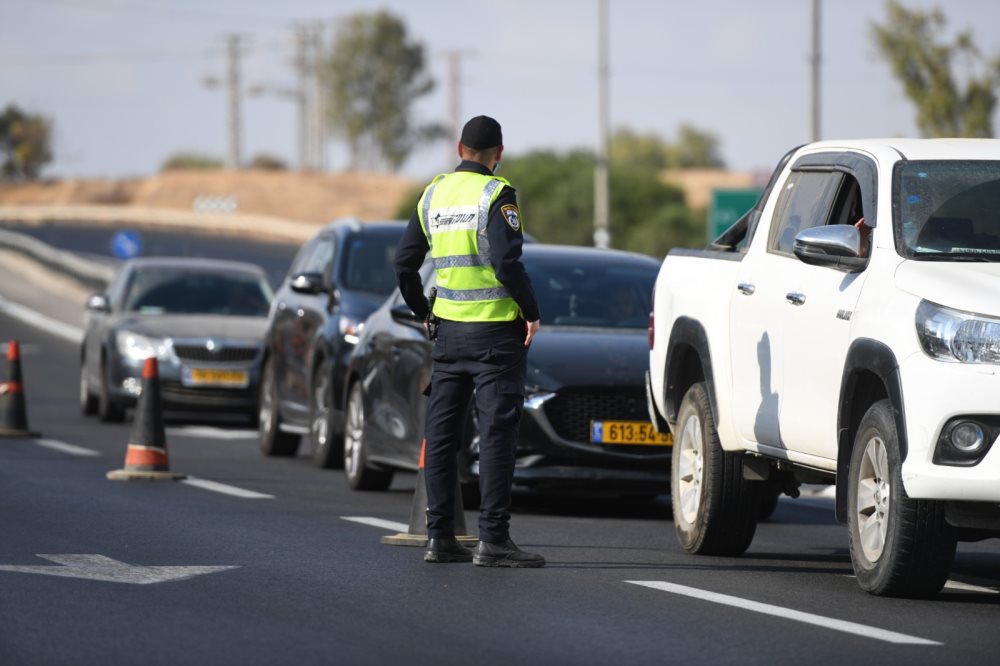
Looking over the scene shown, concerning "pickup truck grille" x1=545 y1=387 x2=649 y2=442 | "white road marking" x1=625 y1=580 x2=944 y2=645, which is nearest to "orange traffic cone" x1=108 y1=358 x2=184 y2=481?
"pickup truck grille" x1=545 y1=387 x2=649 y2=442

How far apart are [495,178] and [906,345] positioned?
7.60ft

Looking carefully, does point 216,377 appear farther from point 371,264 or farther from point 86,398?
point 371,264

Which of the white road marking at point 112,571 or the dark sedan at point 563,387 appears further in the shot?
the dark sedan at point 563,387

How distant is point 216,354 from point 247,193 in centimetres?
11417

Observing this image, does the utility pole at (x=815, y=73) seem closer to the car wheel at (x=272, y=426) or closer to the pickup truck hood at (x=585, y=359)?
the car wheel at (x=272, y=426)

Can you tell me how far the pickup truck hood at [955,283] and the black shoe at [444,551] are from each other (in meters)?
2.55

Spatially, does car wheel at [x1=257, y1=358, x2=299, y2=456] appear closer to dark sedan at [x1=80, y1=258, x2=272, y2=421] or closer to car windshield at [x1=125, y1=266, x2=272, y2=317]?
dark sedan at [x1=80, y1=258, x2=272, y2=421]

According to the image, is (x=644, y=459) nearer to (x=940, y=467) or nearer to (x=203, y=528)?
(x=203, y=528)

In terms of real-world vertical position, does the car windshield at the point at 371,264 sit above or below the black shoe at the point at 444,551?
above

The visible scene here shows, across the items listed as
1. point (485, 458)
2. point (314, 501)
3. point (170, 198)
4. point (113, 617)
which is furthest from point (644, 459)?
point (170, 198)

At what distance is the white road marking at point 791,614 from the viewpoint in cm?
801

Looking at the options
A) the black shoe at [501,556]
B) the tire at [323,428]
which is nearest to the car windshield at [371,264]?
the tire at [323,428]

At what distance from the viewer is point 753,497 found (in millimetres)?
11000

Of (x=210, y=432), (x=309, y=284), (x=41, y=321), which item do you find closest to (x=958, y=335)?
(x=309, y=284)
